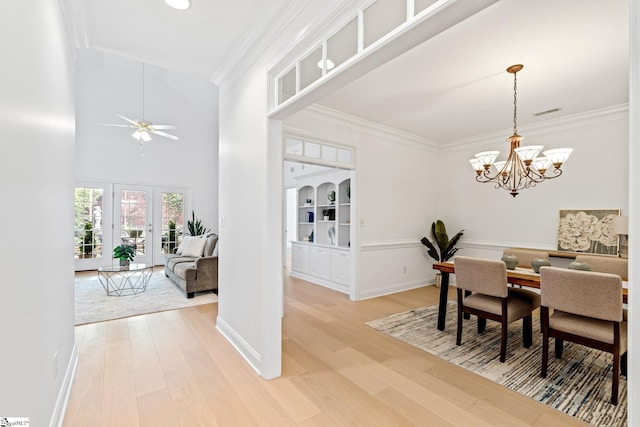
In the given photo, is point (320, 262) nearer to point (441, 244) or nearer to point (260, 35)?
point (441, 244)

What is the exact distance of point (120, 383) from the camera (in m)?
2.17

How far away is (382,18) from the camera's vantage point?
1.46m

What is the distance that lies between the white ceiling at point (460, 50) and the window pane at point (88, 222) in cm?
513

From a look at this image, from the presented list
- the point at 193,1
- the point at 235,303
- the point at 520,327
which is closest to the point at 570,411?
the point at 520,327

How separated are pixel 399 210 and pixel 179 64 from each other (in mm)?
3838

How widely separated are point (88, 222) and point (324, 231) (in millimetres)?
5389

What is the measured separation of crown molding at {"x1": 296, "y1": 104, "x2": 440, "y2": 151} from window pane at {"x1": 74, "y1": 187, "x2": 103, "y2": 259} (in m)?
5.63

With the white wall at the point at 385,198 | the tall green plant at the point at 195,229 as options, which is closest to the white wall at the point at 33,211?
the white wall at the point at 385,198

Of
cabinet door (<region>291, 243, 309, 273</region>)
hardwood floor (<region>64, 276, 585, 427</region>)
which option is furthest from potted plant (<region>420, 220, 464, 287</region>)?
hardwood floor (<region>64, 276, 585, 427</region>)

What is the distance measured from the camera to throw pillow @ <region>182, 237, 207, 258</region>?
5586 mm

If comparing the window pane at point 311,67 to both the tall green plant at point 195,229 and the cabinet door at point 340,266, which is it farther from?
the tall green plant at point 195,229

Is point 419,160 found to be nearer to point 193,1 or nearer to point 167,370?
point 193,1

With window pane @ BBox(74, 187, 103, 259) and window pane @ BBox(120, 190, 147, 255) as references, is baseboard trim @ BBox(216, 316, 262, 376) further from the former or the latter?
window pane @ BBox(74, 187, 103, 259)

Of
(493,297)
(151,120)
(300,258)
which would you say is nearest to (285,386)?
(493,297)
